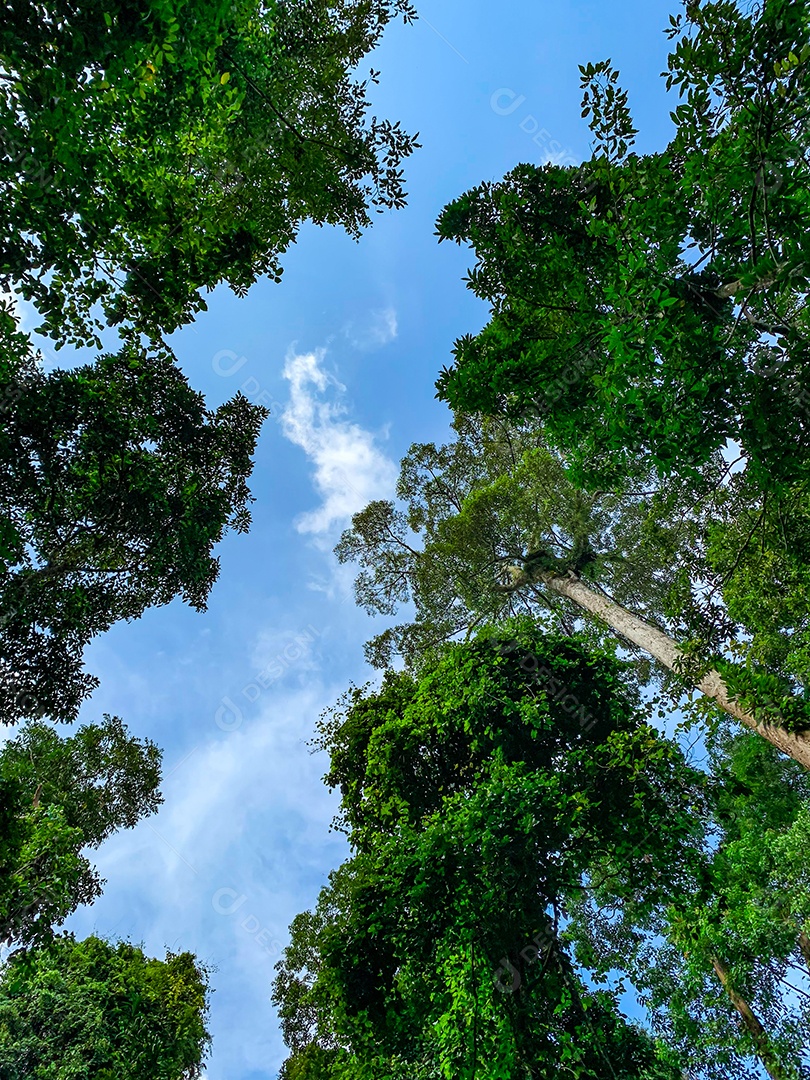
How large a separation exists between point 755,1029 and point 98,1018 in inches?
578

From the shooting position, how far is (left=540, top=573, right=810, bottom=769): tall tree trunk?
6.49 meters

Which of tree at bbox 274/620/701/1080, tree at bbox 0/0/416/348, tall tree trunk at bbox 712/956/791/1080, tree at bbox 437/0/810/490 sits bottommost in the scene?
tall tree trunk at bbox 712/956/791/1080

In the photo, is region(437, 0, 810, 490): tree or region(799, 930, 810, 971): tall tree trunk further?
region(799, 930, 810, 971): tall tree trunk

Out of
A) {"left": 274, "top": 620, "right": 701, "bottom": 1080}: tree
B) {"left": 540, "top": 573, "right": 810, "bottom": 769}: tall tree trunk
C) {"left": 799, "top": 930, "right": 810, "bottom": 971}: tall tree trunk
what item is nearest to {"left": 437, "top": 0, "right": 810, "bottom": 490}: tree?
{"left": 540, "top": 573, "right": 810, "bottom": 769}: tall tree trunk

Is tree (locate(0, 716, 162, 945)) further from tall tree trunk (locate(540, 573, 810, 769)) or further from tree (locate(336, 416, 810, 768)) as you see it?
tall tree trunk (locate(540, 573, 810, 769))

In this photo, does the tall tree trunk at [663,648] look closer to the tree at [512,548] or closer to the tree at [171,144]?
the tree at [512,548]

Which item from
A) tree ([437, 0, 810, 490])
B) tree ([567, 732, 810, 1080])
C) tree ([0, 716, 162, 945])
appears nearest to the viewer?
tree ([437, 0, 810, 490])

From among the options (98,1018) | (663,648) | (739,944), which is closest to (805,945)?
(739,944)

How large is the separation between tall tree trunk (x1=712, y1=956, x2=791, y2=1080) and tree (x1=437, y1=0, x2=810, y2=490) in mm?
12962

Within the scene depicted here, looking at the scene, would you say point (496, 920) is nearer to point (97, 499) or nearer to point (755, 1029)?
point (97, 499)

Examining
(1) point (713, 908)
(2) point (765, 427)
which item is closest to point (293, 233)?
(2) point (765, 427)

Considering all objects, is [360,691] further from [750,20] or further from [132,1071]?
[750,20]

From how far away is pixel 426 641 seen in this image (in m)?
16.3

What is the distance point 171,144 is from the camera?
6.89 m
